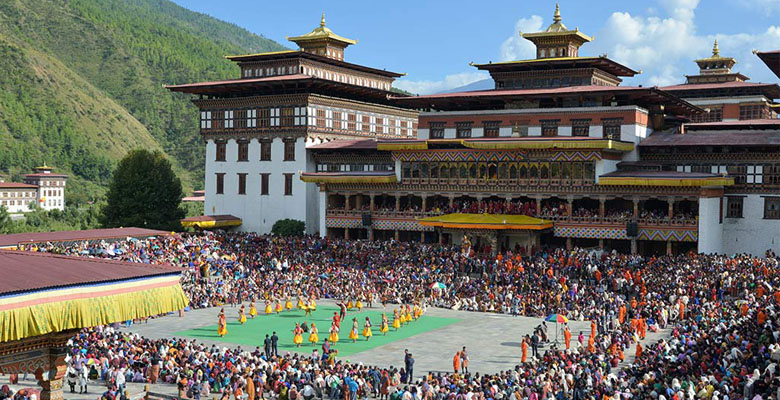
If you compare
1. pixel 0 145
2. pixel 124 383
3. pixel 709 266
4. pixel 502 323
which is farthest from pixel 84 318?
pixel 0 145

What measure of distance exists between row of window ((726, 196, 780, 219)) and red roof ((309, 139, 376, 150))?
1018 inches

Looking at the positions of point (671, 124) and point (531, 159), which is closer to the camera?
point (531, 159)

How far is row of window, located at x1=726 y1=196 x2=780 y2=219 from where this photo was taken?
52.5 meters

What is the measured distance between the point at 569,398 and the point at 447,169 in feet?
116

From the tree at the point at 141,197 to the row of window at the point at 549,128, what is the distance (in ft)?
86.6

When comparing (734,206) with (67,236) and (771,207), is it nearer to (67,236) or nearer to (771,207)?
(771,207)

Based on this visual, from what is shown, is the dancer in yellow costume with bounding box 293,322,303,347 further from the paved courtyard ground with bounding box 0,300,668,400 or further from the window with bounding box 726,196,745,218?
the window with bounding box 726,196,745,218

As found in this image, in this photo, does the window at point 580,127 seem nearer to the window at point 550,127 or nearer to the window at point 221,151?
the window at point 550,127

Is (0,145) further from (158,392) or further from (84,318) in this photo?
(84,318)

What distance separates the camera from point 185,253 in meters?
55.6

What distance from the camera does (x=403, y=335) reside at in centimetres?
3966

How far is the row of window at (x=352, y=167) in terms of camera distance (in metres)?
67.2

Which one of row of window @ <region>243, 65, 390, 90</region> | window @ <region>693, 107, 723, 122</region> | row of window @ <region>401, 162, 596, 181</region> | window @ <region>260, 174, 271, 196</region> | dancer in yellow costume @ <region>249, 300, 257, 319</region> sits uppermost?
row of window @ <region>243, 65, 390, 90</region>

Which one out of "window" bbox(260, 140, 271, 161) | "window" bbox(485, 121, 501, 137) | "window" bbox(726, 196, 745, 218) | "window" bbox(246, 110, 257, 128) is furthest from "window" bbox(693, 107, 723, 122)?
"window" bbox(246, 110, 257, 128)
